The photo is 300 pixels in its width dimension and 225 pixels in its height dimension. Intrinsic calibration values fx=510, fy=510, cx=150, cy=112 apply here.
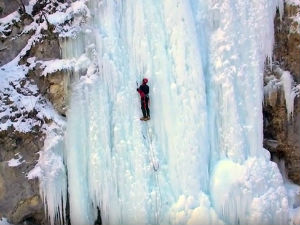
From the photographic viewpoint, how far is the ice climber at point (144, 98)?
1055 cm

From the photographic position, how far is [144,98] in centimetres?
1055

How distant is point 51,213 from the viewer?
10.3 meters

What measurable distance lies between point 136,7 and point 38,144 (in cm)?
362

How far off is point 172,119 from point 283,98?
2.78 m

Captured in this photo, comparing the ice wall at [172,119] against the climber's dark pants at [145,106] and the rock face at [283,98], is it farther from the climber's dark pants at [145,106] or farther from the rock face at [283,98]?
the rock face at [283,98]

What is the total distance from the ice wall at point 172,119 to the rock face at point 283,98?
0.66m

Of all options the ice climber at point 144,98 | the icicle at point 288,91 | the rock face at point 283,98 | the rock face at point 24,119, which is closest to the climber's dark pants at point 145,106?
the ice climber at point 144,98

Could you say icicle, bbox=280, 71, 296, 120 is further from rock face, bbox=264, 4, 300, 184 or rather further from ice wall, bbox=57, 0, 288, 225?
ice wall, bbox=57, 0, 288, 225

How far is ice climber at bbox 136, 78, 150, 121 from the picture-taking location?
34.6 feet

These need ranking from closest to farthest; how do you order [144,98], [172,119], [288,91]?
[144,98] → [172,119] → [288,91]

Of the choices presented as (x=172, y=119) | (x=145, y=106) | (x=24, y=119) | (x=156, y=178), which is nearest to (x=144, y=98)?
(x=145, y=106)

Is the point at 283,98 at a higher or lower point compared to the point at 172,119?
higher

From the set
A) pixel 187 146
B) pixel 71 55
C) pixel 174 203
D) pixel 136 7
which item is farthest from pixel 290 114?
pixel 71 55

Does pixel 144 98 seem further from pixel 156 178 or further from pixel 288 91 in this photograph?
pixel 288 91
